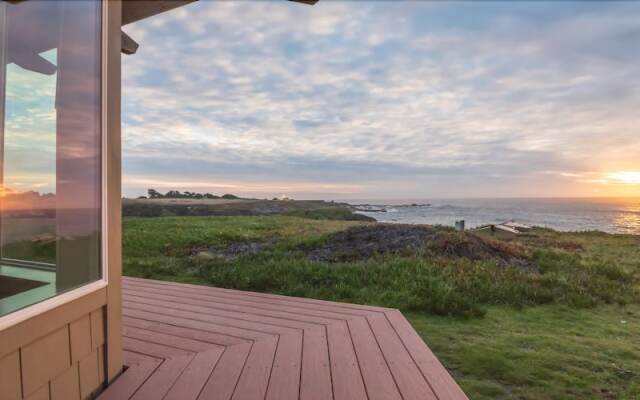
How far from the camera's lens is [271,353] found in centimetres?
246

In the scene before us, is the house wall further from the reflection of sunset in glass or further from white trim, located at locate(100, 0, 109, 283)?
the reflection of sunset in glass

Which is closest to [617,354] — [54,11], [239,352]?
[239,352]

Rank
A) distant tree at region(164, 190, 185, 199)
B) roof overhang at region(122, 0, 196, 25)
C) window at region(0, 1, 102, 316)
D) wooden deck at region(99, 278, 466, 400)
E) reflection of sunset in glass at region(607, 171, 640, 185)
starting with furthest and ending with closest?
1. distant tree at region(164, 190, 185, 199)
2. reflection of sunset in glass at region(607, 171, 640, 185)
3. roof overhang at region(122, 0, 196, 25)
4. wooden deck at region(99, 278, 466, 400)
5. window at region(0, 1, 102, 316)

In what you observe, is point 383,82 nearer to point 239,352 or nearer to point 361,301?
point 361,301

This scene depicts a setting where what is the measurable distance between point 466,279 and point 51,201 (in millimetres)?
5006

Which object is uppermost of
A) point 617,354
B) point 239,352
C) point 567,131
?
point 567,131

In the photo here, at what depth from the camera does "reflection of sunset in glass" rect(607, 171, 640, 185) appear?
16.4m

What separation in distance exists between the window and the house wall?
72mm

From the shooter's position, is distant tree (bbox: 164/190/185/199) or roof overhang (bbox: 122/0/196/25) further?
distant tree (bbox: 164/190/185/199)

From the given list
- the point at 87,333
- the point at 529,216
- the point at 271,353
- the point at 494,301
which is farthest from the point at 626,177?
the point at 529,216

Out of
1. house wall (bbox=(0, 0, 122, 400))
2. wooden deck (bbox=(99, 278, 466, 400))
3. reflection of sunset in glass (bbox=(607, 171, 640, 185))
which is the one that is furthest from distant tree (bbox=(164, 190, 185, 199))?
reflection of sunset in glass (bbox=(607, 171, 640, 185))

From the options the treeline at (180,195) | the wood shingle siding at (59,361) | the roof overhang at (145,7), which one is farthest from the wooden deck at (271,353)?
the treeline at (180,195)

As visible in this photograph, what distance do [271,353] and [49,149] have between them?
1876 mm

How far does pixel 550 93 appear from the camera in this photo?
964 centimetres
